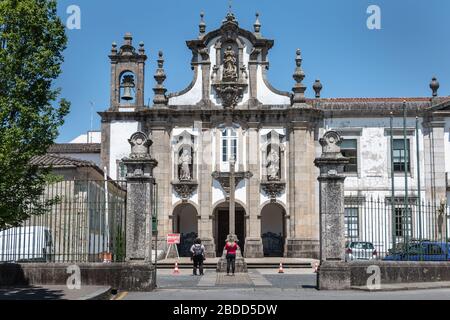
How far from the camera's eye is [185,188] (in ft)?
115

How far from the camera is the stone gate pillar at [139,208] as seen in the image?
17.3m

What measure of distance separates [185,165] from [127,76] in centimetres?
604

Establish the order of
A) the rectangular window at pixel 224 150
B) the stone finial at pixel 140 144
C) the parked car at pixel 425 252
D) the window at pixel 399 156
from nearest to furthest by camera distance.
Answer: the stone finial at pixel 140 144, the parked car at pixel 425 252, the rectangular window at pixel 224 150, the window at pixel 399 156

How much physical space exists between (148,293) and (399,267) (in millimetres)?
7025

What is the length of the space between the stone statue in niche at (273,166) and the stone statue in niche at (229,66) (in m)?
4.44

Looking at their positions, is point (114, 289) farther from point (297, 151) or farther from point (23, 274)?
point (297, 151)

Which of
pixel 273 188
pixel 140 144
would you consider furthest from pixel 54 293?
pixel 273 188

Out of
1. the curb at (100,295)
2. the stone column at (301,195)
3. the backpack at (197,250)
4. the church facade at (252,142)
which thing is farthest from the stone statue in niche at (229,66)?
A: the curb at (100,295)

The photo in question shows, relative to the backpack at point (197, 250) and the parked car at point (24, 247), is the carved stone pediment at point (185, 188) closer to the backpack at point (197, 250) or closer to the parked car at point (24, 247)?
the backpack at point (197, 250)

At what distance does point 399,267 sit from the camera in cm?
1880

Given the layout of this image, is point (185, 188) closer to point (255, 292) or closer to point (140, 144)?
point (140, 144)

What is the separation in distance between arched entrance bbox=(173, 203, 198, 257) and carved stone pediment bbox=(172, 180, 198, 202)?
0.89 meters
